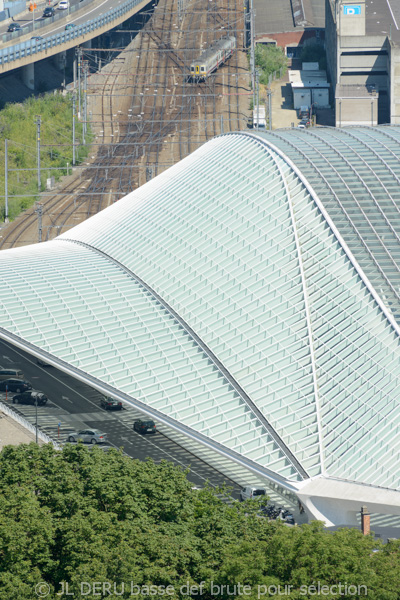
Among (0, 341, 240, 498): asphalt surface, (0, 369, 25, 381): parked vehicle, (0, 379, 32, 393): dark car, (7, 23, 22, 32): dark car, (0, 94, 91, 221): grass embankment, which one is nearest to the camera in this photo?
(0, 341, 240, 498): asphalt surface

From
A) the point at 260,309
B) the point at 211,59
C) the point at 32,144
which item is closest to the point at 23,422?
the point at 260,309

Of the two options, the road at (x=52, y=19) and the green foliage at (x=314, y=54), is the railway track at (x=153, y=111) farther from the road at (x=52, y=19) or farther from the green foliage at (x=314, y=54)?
the green foliage at (x=314, y=54)

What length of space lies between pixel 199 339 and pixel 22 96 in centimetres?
10468

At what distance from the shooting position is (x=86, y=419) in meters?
79.8

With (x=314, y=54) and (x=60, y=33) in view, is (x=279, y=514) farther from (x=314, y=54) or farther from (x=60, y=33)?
(x=314, y=54)

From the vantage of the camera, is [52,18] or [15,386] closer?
[15,386]

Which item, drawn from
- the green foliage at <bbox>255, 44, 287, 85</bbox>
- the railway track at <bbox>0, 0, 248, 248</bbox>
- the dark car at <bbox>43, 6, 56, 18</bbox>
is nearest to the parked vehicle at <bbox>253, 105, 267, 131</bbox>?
the railway track at <bbox>0, 0, 248, 248</bbox>

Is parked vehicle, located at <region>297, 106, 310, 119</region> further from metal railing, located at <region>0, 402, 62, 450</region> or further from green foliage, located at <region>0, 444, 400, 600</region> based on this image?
green foliage, located at <region>0, 444, 400, 600</region>

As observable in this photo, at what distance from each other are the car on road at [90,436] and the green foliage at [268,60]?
10500 cm

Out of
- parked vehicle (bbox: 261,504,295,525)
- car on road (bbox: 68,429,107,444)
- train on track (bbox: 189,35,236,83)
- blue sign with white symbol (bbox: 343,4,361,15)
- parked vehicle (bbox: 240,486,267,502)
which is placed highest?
blue sign with white symbol (bbox: 343,4,361,15)

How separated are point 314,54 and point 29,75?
45006 mm

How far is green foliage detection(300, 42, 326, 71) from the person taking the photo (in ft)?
587

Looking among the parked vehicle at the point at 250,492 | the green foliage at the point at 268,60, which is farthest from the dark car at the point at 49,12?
the parked vehicle at the point at 250,492

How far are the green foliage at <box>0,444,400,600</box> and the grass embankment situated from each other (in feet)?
261
